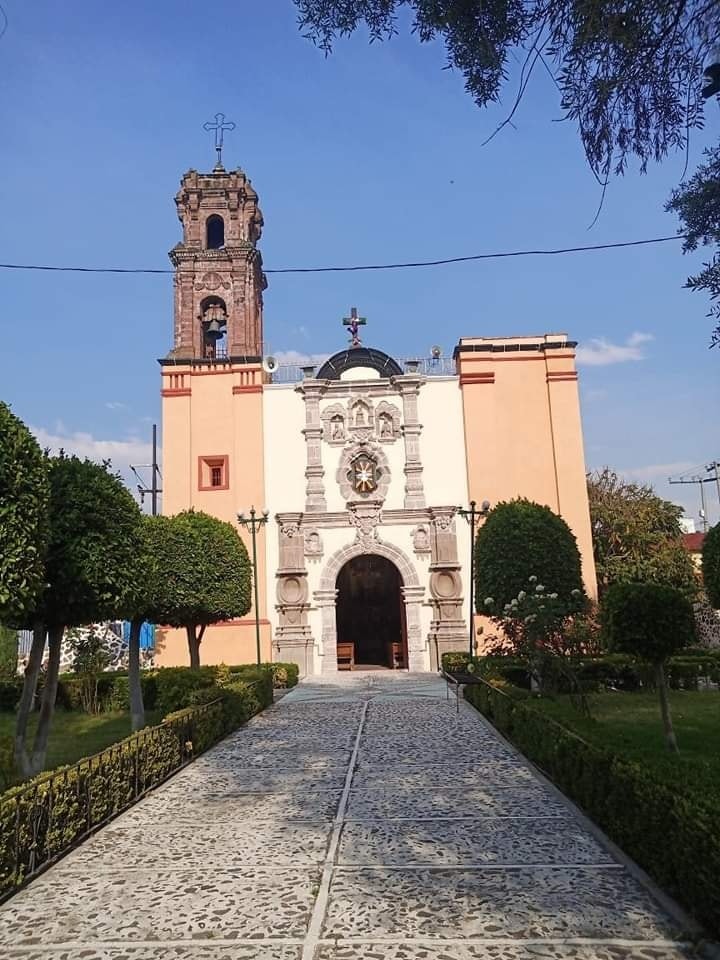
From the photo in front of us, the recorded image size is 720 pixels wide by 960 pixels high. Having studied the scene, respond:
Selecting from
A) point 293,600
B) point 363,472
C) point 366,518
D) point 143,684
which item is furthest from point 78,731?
point 363,472

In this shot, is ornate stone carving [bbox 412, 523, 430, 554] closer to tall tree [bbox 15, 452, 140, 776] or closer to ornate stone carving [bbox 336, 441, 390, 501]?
ornate stone carving [bbox 336, 441, 390, 501]

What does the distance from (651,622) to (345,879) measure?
5.28 meters

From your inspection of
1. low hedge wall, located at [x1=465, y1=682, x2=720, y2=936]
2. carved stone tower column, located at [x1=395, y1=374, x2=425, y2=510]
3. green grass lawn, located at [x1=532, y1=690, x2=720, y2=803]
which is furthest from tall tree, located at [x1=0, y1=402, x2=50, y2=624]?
carved stone tower column, located at [x1=395, y1=374, x2=425, y2=510]

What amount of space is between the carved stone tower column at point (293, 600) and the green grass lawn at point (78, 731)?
6355 mm

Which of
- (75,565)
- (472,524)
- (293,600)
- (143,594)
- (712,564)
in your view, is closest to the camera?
(75,565)

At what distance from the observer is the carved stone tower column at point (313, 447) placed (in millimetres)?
21531

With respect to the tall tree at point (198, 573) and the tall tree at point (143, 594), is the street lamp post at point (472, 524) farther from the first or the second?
the tall tree at point (143, 594)

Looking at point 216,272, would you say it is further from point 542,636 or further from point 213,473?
point 542,636

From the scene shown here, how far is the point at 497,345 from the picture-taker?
22.2m

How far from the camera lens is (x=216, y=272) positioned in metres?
23.3

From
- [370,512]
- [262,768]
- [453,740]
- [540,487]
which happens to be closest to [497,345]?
[540,487]

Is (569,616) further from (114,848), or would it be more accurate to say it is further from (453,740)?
(114,848)

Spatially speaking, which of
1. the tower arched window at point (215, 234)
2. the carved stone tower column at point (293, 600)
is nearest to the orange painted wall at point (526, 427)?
the carved stone tower column at point (293, 600)

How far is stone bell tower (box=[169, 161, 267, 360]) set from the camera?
23109 millimetres
